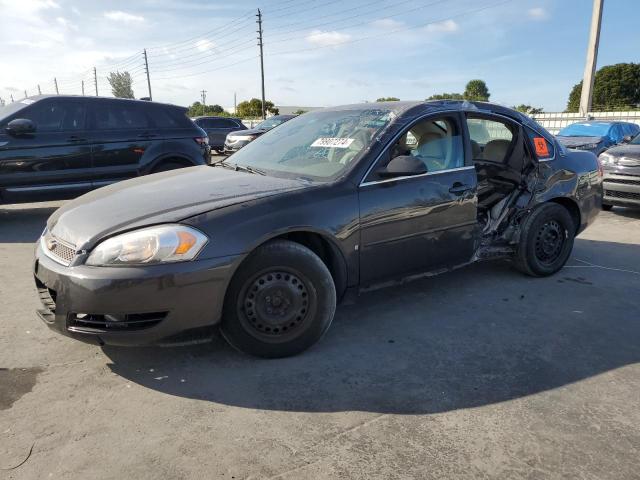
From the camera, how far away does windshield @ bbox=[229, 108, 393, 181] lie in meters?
3.53

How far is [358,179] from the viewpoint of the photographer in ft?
11.0

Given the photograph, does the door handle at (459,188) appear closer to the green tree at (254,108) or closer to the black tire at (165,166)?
the black tire at (165,166)

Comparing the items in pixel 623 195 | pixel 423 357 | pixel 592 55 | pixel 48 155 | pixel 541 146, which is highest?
pixel 592 55

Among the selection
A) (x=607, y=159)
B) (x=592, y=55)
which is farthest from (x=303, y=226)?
(x=592, y=55)

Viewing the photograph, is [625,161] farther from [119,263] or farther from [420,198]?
[119,263]

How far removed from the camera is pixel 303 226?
3.04 meters

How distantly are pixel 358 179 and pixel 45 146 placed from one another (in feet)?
17.8

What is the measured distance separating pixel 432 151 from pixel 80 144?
17.6 ft

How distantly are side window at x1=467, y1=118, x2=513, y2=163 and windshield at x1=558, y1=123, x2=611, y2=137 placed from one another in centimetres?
1072

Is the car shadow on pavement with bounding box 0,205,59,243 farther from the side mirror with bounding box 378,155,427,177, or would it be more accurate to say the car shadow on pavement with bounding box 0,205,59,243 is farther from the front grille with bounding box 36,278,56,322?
the side mirror with bounding box 378,155,427,177

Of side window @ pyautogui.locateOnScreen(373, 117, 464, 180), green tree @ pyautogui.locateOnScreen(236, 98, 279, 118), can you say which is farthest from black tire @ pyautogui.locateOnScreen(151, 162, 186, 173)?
green tree @ pyautogui.locateOnScreen(236, 98, 279, 118)

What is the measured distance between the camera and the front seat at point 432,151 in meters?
3.88

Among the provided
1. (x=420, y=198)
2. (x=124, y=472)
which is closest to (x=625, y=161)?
(x=420, y=198)

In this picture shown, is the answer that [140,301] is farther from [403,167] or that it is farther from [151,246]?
[403,167]
